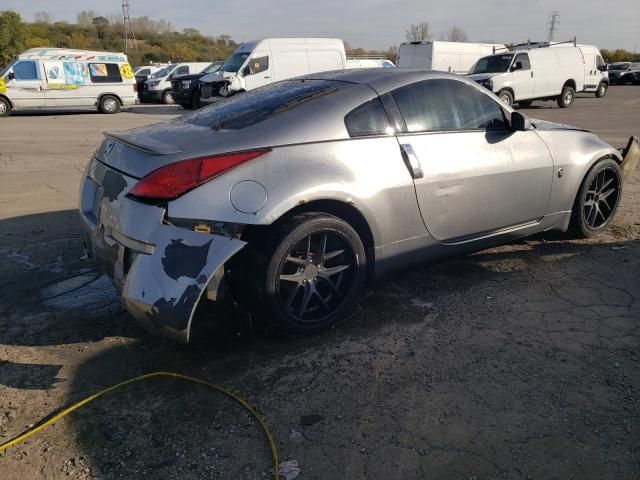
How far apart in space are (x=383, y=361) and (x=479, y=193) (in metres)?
1.44

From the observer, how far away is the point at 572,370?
2.79 m

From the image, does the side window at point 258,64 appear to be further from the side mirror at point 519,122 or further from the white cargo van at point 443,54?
the side mirror at point 519,122

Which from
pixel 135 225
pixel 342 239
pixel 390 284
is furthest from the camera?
pixel 390 284

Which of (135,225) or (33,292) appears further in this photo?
(33,292)

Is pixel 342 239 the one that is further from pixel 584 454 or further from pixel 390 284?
pixel 584 454

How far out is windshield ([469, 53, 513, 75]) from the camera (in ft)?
55.7

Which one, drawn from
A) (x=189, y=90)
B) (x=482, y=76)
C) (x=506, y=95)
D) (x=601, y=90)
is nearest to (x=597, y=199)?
(x=482, y=76)

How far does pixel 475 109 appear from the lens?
377 cm

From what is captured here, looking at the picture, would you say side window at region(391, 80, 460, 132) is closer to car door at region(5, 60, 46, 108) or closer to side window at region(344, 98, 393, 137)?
side window at region(344, 98, 393, 137)

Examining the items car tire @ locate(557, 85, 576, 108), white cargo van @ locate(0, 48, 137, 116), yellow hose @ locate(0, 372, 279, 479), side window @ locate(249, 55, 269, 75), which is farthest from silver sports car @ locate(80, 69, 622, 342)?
car tire @ locate(557, 85, 576, 108)

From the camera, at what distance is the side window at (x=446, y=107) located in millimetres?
3453

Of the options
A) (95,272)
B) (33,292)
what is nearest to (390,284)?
(95,272)

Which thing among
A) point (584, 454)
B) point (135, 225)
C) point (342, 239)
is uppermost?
point (135, 225)

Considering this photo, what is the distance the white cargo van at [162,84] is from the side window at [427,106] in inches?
847
